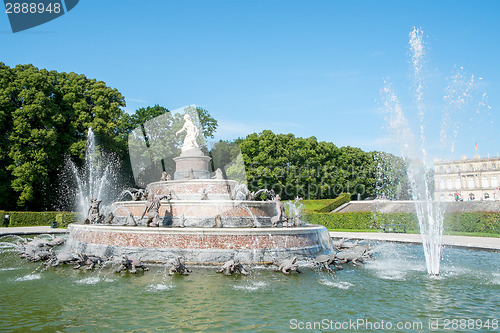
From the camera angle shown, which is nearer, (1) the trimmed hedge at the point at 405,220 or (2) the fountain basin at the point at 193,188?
(2) the fountain basin at the point at 193,188

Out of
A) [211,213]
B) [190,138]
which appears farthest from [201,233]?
[190,138]

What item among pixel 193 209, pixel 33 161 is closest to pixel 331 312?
pixel 193 209

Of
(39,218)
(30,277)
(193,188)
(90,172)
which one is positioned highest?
(90,172)

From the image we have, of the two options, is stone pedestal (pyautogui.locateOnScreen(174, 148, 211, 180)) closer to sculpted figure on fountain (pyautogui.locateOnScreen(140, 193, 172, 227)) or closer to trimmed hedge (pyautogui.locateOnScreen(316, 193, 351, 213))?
sculpted figure on fountain (pyautogui.locateOnScreen(140, 193, 172, 227))

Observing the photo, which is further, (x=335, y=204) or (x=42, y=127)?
(x=335, y=204)

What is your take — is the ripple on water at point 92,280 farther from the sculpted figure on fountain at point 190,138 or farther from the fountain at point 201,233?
the sculpted figure on fountain at point 190,138

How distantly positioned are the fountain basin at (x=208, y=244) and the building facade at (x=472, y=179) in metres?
97.5

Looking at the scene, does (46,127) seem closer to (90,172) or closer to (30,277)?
(90,172)

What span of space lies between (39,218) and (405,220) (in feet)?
117

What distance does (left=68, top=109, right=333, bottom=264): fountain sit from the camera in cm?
1381

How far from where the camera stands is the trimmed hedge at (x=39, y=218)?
3471cm

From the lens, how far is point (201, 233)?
13781 millimetres

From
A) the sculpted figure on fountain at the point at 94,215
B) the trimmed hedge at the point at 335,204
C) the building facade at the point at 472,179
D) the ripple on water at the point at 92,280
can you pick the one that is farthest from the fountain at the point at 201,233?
the building facade at the point at 472,179

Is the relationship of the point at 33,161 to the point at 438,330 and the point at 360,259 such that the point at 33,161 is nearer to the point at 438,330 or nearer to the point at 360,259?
the point at 360,259
